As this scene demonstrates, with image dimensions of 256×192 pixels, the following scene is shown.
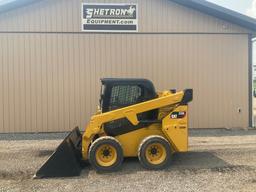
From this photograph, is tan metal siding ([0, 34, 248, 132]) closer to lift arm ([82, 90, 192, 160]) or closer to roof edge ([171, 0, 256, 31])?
roof edge ([171, 0, 256, 31])

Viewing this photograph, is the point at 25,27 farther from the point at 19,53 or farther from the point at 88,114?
the point at 88,114

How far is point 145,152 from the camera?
24.1ft

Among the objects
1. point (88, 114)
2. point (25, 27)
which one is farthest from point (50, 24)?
point (88, 114)

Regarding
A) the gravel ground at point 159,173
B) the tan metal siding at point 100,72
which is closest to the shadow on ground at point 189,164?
the gravel ground at point 159,173

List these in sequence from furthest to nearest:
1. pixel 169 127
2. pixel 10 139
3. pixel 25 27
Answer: pixel 25 27
pixel 10 139
pixel 169 127

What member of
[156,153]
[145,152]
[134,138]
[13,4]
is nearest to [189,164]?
[156,153]

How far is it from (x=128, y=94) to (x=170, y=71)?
500 centimetres

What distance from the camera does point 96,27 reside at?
39.8ft

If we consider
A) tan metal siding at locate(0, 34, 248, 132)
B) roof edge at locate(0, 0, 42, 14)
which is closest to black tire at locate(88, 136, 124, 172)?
tan metal siding at locate(0, 34, 248, 132)

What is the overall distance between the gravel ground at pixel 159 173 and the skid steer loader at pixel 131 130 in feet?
0.96

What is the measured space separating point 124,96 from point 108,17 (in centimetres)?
523

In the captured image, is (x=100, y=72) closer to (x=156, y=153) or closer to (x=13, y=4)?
(x=13, y=4)

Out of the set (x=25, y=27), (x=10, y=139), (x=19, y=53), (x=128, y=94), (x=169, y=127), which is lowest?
(x=10, y=139)

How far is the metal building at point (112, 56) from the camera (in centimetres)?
1199
